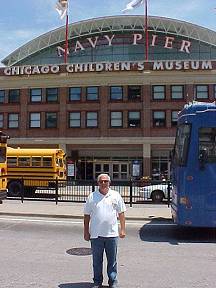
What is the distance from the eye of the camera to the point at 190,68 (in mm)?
45875

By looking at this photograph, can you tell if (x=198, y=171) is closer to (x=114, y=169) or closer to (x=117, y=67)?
(x=117, y=67)

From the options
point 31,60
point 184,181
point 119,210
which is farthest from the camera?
point 31,60

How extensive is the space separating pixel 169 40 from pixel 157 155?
20.4 metres

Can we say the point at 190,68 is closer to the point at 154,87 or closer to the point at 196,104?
the point at 154,87

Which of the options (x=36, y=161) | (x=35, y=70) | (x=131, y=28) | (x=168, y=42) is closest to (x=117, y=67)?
(x=35, y=70)

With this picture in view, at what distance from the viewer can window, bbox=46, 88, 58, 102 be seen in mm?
48875

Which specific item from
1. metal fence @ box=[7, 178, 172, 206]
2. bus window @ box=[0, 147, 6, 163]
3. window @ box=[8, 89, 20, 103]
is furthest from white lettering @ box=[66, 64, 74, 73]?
bus window @ box=[0, 147, 6, 163]

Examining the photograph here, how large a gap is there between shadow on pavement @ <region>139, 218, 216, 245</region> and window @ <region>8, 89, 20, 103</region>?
3762 centimetres

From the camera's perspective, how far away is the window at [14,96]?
4962 centimetres

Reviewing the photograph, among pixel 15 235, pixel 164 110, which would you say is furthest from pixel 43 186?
pixel 164 110

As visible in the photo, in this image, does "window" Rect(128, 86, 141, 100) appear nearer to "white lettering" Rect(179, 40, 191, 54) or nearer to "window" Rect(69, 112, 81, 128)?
"window" Rect(69, 112, 81, 128)

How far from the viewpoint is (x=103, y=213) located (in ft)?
21.6

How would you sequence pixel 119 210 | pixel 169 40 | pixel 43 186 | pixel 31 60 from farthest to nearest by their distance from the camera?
pixel 31 60, pixel 169 40, pixel 43 186, pixel 119 210

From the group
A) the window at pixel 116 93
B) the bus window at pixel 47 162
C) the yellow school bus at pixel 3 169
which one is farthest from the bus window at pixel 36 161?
the window at pixel 116 93
